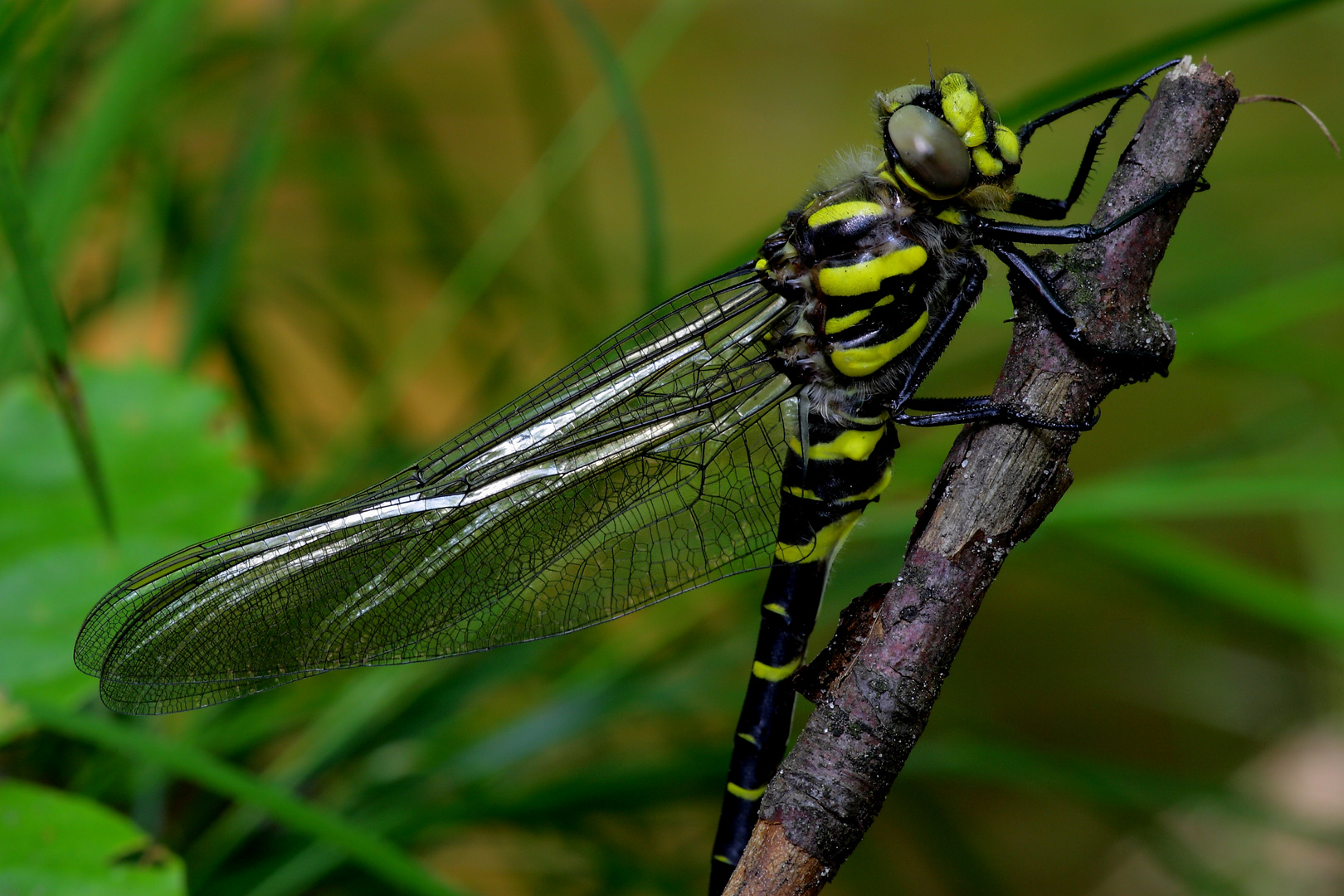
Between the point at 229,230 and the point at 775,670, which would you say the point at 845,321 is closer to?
the point at 775,670

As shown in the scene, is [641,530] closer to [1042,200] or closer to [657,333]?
[657,333]

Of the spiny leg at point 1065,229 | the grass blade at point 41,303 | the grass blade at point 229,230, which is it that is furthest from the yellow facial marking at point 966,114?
the grass blade at point 229,230

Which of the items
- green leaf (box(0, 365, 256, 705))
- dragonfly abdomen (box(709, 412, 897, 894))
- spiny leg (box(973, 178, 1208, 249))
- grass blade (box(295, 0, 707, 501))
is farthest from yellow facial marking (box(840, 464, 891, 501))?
grass blade (box(295, 0, 707, 501))

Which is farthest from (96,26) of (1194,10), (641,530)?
(1194,10)

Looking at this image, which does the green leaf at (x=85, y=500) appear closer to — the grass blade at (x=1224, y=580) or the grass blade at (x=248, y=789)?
the grass blade at (x=248, y=789)

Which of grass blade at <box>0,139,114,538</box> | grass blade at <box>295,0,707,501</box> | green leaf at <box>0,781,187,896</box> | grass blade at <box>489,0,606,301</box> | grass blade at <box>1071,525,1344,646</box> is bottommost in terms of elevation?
green leaf at <box>0,781,187,896</box>

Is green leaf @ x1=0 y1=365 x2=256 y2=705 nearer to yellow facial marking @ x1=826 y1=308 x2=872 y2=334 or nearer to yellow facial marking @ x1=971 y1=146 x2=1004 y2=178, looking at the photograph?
yellow facial marking @ x1=826 y1=308 x2=872 y2=334
